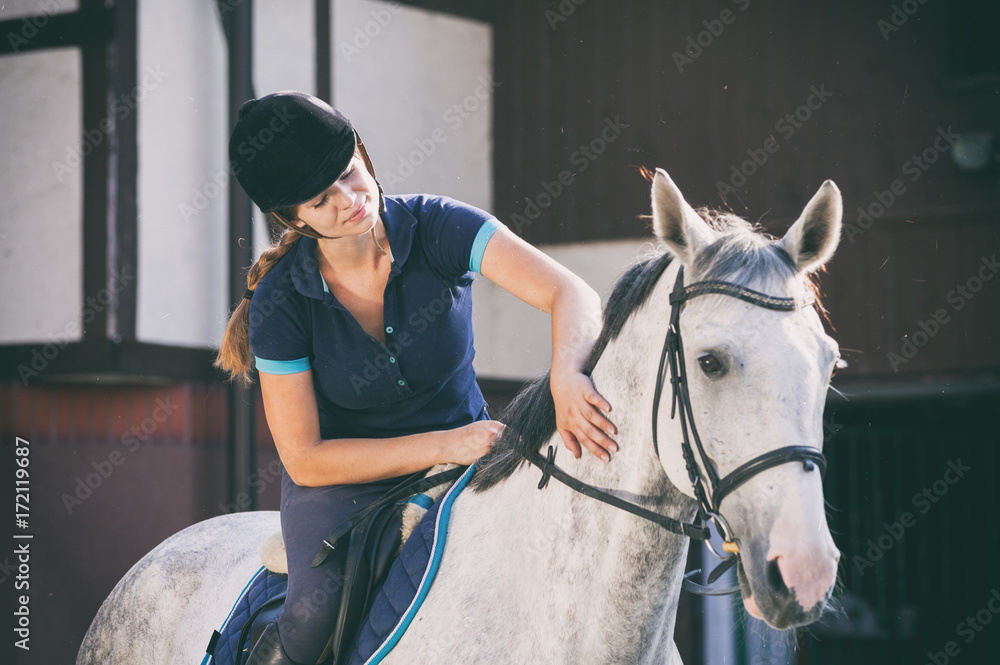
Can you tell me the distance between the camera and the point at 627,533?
1652 millimetres

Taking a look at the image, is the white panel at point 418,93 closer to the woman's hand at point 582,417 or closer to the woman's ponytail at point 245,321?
the woman's ponytail at point 245,321

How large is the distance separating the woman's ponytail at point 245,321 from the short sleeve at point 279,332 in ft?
0.40

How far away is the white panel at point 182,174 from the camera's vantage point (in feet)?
17.2

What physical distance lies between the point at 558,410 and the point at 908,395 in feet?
15.8

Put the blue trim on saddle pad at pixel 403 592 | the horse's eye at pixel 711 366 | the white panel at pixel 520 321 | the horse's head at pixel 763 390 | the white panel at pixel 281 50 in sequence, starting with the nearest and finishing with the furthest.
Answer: the horse's head at pixel 763 390 < the horse's eye at pixel 711 366 < the blue trim on saddle pad at pixel 403 592 < the white panel at pixel 281 50 < the white panel at pixel 520 321

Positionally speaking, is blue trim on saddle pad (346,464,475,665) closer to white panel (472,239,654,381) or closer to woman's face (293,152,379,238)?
woman's face (293,152,379,238)

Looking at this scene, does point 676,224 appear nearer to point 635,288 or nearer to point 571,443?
point 635,288

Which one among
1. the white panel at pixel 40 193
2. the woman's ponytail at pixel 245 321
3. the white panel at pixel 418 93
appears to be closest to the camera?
the woman's ponytail at pixel 245 321

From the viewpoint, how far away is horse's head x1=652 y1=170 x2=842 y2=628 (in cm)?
136

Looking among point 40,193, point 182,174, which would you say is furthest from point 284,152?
point 40,193

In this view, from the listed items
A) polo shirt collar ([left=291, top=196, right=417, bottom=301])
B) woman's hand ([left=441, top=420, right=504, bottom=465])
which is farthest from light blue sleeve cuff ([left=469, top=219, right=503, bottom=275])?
woman's hand ([left=441, top=420, right=504, bottom=465])

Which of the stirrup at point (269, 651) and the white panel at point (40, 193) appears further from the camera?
the white panel at point (40, 193)

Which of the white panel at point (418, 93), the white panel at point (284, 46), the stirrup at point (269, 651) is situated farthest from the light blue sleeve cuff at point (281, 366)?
the white panel at point (418, 93)

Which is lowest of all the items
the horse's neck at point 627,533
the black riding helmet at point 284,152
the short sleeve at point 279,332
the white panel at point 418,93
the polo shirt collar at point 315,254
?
the horse's neck at point 627,533
